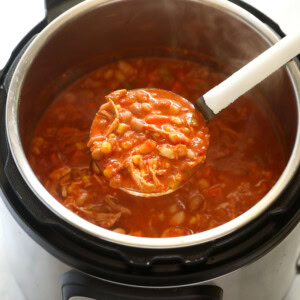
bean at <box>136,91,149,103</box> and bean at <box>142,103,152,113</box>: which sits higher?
bean at <box>136,91,149,103</box>

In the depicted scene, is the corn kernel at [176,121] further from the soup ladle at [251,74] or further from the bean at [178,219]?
the bean at [178,219]

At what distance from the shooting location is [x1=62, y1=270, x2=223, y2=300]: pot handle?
1.39 meters

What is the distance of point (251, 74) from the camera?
5.39 feet

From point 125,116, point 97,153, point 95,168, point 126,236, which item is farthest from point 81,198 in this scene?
point 126,236

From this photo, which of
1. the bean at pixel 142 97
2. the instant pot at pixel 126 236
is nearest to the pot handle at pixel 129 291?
the instant pot at pixel 126 236

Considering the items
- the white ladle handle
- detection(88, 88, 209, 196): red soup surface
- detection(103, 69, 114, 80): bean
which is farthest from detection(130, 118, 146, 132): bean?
detection(103, 69, 114, 80): bean

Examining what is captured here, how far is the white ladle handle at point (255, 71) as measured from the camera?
1590mm

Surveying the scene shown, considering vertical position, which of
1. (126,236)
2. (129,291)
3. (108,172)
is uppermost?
(108,172)

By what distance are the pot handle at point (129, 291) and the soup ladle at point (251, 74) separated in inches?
14.7

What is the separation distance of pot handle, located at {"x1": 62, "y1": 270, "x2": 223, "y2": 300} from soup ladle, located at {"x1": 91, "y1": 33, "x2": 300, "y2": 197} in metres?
0.37

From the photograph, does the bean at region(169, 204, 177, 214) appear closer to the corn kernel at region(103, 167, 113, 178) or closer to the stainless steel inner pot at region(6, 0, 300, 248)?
the corn kernel at region(103, 167, 113, 178)

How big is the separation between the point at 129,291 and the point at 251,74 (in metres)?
0.74

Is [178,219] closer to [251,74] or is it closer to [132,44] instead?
[251,74]

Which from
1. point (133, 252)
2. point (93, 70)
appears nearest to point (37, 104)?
point (93, 70)
